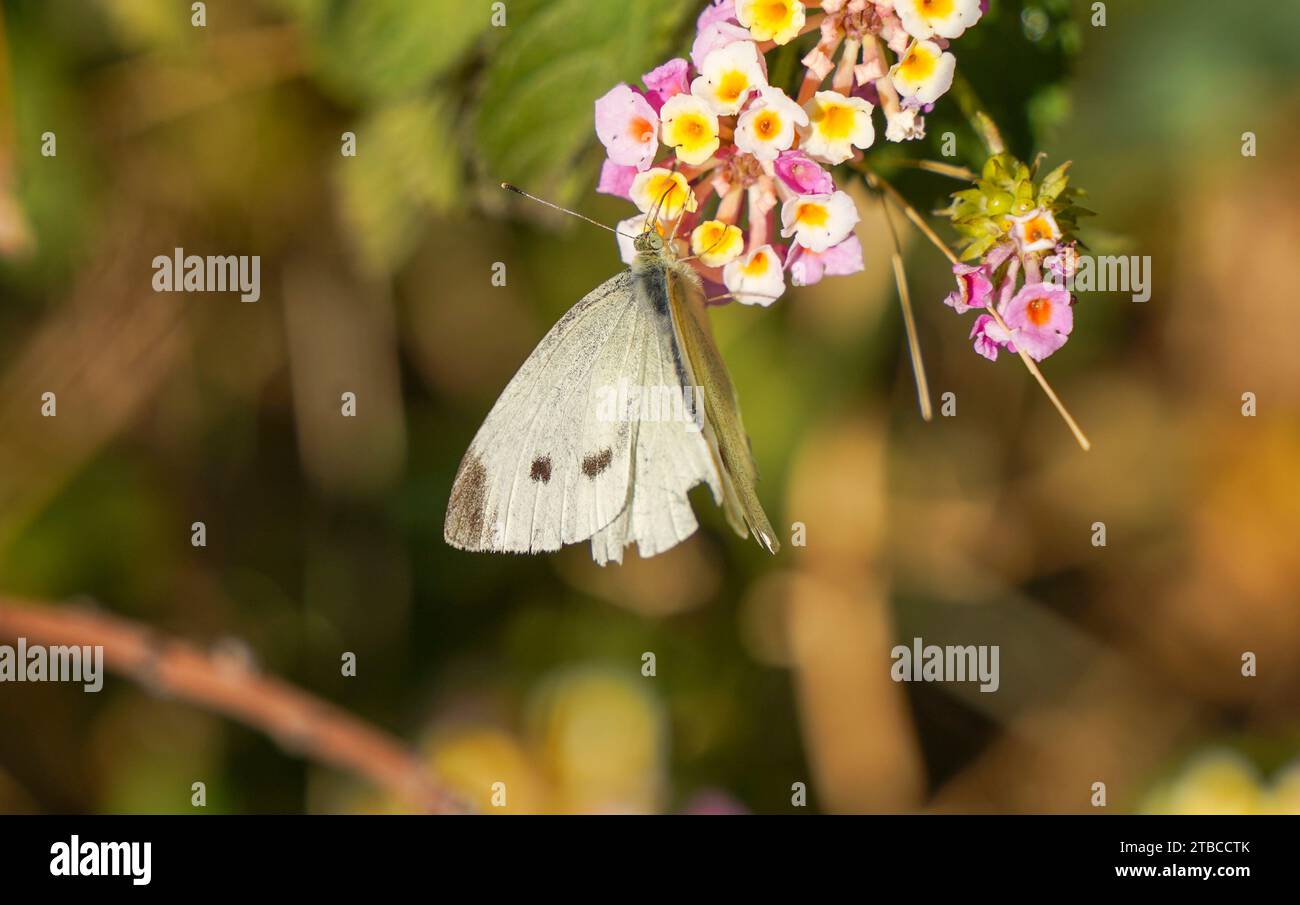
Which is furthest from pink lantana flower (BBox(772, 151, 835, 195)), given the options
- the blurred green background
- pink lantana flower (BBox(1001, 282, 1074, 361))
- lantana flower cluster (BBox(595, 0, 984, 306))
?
the blurred green background

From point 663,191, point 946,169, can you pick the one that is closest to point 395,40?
point 663,191

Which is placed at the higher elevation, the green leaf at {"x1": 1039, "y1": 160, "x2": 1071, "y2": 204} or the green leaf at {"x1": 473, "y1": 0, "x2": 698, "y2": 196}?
the green leaf at {"x1": 473, "y1": 0, "x2": 698, "y2": 196}

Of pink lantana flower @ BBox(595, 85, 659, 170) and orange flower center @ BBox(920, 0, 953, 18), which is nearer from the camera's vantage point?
orange flower center @ BBox(920, 0, 953, 18)

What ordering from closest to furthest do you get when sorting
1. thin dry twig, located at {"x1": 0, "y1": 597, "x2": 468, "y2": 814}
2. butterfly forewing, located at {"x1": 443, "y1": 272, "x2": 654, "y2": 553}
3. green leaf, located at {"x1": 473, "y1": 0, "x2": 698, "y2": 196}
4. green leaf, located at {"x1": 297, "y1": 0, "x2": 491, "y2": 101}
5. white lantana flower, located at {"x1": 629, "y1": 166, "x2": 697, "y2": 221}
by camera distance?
white lantana flower, located at {"x1": 629, "y1": 166, "x2": 697, "y2": 221} < butterfly forewing, located at {"x1": 443, "y1": 272, "x2": 654, "y2": 553} < green leaf, located at {"x1": 473, "y1": 0, "x2": 698, "y2": 196} < green leaf, located at {"x1": 297, "y1": 0, "x2": 491, "y2": 101} < thin dry twig, located at {"x1": 0, "y1": 597, "x2": 468, "y2": 814}

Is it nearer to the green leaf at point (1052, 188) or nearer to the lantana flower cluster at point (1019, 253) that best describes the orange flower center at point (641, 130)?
the lantana flower cluster at point (1019, 253)

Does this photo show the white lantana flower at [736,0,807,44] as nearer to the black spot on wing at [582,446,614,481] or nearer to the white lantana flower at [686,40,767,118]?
the white lantana flower at [686,40,767,118]

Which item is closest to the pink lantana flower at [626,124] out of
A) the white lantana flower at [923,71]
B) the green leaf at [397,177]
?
the white lantana flower at [923,71]

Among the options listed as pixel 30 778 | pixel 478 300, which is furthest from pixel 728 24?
pixel 30 778
